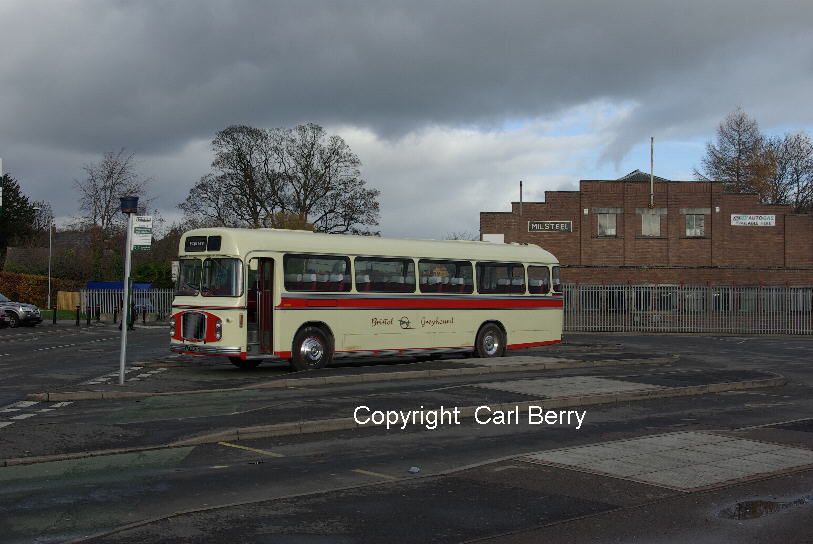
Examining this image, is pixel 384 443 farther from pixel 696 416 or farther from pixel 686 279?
pixel 686 279

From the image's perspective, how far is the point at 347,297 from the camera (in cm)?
2114

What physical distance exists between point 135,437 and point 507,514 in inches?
221

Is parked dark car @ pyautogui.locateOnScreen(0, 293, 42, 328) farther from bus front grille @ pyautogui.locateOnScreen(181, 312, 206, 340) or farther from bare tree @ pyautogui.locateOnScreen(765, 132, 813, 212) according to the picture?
bare tree @ pyautogui.locateOnScreen(765, 132, 813, 212)

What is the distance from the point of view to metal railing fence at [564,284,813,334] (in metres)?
44.9

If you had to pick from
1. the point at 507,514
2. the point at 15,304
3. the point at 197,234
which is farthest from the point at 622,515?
the point at 15,304

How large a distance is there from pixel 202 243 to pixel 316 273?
8.48 ft

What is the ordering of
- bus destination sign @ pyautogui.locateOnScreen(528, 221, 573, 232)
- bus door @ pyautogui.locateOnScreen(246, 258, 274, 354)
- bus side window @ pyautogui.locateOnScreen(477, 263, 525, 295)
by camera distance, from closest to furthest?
bus door @ pyautogui.locateOnScreen(246, 258, 274, 354) → bus side window @ pyautogui.locateOnScreen(477, 263, 525, 295) → bus destination sign @ pyautogui.locateOnScreen(528, 221, 573, 232)

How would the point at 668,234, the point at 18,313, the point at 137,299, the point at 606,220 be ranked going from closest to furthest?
the point at 18,313, the point at 137,299, the point at 668,234, the point at 606,220

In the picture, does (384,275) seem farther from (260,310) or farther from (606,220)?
(606,220)

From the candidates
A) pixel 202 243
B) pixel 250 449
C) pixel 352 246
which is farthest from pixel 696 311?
pixel 250 449

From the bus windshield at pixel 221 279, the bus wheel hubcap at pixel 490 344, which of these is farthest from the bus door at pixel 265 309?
the bus wheel hubcap at pixel 490 344

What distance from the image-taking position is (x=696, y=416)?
1414cm

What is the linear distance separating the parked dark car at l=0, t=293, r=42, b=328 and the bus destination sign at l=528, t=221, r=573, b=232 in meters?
30.2

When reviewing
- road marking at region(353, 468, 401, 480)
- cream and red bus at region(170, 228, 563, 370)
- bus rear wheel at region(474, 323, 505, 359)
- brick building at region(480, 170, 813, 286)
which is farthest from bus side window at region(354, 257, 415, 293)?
brick building at region(480, 170, 813, 286)
